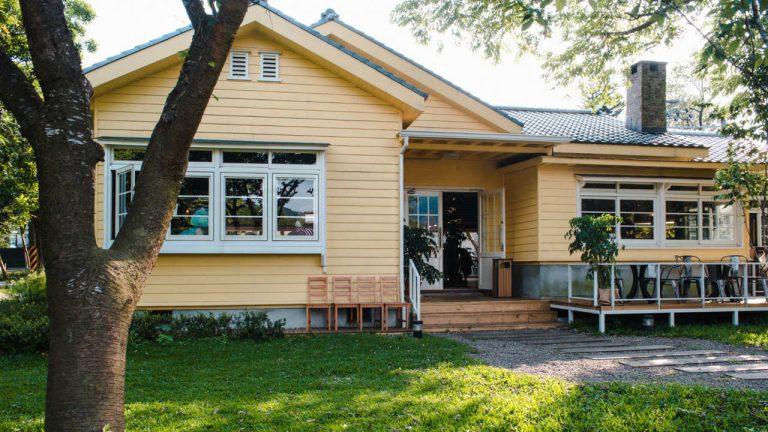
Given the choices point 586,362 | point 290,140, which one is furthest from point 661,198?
point 290,140

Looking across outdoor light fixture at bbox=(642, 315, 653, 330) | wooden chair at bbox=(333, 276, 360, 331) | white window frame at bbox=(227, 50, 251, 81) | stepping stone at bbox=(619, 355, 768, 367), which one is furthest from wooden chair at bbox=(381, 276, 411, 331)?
outdoor light fixture at bbox=(642, 315, 653, 330)

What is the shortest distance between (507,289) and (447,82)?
474 cm

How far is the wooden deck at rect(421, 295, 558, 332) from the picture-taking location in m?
12.0

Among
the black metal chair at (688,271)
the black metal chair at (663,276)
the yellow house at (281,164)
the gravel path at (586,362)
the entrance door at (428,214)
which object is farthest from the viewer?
the entrance door at (428,214)

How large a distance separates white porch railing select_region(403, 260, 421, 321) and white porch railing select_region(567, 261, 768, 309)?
10.3 ft

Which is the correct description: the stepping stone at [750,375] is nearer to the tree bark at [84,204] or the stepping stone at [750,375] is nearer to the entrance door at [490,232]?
the entrance door at [490,232]

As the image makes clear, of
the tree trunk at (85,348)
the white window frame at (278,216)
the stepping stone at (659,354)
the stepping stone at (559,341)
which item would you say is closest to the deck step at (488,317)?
the stepping stone at (559,341)

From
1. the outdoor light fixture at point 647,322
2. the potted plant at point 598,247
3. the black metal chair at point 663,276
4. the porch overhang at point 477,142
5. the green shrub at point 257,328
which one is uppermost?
the porch overhang at point 477,142

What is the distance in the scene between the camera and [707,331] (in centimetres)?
1140

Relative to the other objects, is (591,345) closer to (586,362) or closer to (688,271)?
(586,362)

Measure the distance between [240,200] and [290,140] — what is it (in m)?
1.35

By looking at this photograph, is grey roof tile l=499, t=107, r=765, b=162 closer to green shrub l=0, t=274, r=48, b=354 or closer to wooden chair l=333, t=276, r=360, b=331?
wooden chair l=333, t=276, r=360, b=331

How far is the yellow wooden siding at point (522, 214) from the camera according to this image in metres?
13.5

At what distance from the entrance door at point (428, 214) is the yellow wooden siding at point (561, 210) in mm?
2334
